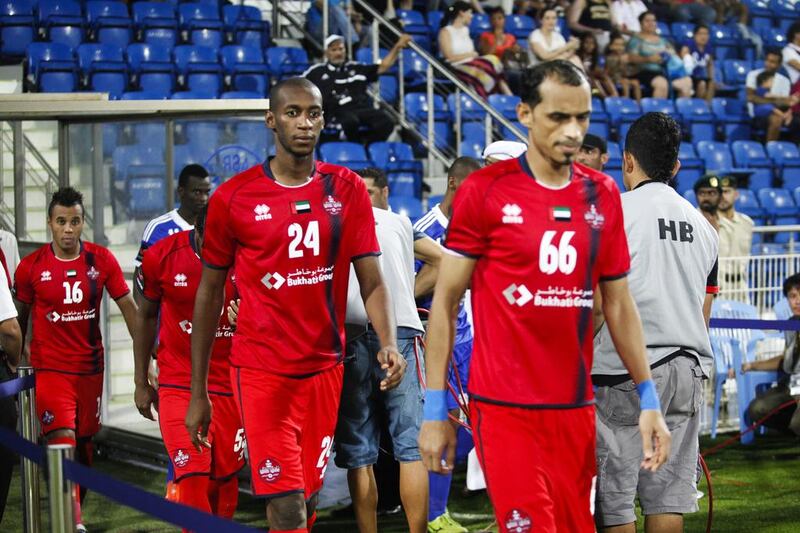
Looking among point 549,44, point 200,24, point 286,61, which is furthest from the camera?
point 549,44

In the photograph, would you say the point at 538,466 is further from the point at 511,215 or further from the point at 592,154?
the point at 592,154

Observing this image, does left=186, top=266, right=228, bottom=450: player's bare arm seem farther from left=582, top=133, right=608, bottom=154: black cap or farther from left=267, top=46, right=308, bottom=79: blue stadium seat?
left=267, top=46, right=308, bottom=79: blue stadium seat

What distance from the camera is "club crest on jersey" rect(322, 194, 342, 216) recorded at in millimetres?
4828

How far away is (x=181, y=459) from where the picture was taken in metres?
5.86

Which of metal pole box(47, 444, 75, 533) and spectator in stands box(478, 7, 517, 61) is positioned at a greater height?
spectator in stands box(478, 7, 517, 61)

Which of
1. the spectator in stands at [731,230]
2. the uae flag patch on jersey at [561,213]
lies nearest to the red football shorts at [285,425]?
the uae flag patch on jersey at [561,213]

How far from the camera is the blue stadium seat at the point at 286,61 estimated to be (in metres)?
14.1

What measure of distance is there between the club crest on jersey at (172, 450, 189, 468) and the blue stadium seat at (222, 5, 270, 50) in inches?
390

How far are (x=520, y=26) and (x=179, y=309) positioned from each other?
12.0 m

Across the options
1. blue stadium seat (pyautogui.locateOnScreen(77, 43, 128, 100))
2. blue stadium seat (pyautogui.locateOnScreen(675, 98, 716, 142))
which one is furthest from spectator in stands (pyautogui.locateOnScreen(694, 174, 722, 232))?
blue stadium seat (pyautogui.locateOnScreen(675, 98, 716, 142))

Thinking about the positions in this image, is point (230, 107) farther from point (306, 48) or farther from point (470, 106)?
point (306, 48)

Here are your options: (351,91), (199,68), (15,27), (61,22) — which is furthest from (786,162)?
(15,27)

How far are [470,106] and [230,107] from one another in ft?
20.1

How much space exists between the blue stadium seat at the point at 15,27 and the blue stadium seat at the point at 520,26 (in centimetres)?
652
